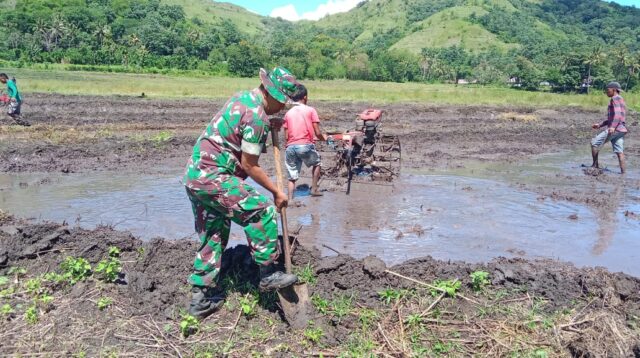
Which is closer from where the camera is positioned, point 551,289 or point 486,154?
point 551,289

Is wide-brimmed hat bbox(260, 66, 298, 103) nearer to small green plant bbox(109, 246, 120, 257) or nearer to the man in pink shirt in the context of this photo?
small green plant bbox(109, 246, 120, 257)

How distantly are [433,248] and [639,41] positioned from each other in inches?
7024

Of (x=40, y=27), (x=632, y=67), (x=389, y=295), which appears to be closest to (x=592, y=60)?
(x=632, y=67)

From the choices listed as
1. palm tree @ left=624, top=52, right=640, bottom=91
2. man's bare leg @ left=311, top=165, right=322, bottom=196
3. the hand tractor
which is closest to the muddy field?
man's bare leg @ left=311, top=165, right=322, bottom=196

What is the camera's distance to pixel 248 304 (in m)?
4.53

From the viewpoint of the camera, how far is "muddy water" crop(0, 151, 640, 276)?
23.1 feet

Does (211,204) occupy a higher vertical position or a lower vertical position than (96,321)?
higher

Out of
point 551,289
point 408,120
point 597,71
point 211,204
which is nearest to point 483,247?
A: point 551,289

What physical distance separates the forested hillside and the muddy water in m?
59.4

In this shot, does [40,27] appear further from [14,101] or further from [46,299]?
[46,299]

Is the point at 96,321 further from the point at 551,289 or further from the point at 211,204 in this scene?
the point at 551,289

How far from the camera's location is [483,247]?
709 centimetres

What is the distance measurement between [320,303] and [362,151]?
6.16m

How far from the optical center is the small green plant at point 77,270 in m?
4.86
